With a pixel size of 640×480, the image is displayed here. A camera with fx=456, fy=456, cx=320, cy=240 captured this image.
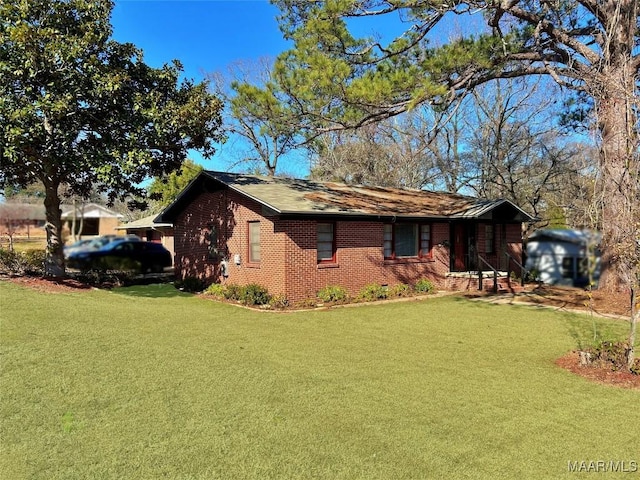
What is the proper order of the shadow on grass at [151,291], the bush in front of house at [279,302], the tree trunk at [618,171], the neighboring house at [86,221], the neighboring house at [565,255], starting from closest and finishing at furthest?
the neighboring house at [86,221] < the neighboring house at [565,255] < the tree trunk at [618,171] < the bush in front of house at [279,302] < the shadow on grass at [151,291]

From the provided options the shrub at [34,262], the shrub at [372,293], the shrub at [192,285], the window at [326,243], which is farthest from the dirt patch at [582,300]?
the shrub at [34,262]

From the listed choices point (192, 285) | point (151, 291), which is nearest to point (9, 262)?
point (151, 291)

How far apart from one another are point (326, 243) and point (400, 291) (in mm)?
3060

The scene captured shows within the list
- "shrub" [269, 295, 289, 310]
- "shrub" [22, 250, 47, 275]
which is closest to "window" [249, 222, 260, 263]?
"shrub" [269, 295, 289, 310]

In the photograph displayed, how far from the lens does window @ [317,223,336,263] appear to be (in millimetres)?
13435

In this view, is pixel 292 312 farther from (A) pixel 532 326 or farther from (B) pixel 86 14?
(B) pixel 86 14

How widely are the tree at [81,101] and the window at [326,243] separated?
194 inches

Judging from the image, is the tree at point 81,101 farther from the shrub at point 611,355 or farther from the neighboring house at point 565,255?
the shrub at point 611,355

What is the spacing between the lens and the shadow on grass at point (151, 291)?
1438cm

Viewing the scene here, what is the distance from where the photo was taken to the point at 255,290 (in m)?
12.7

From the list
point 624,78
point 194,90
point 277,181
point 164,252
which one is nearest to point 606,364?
point 624,78

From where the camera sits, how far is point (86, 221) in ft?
10.8

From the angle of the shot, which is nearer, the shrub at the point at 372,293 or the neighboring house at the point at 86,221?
the neighboring house at the point at 86,221

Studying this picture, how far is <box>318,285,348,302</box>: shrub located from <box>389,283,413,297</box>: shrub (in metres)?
1.96
